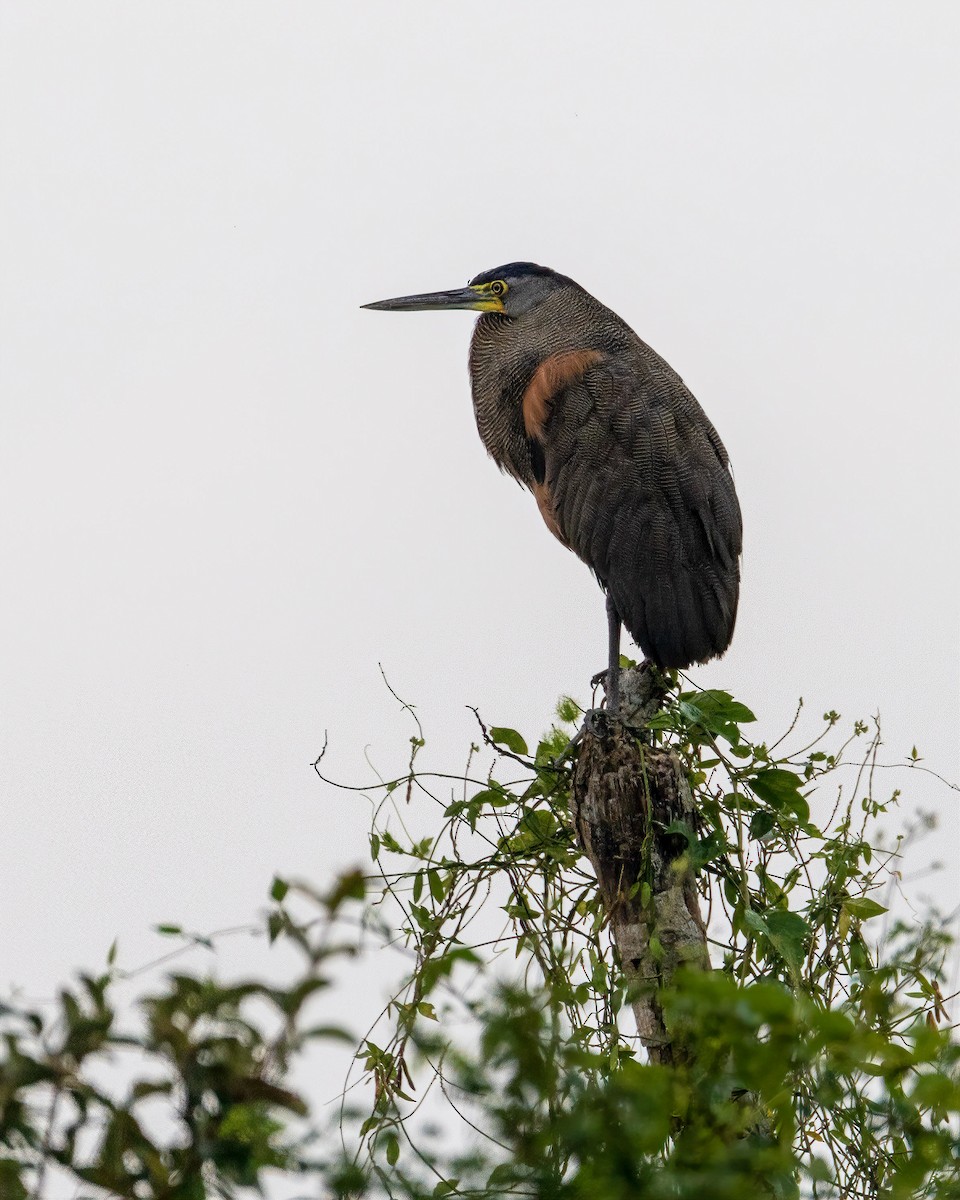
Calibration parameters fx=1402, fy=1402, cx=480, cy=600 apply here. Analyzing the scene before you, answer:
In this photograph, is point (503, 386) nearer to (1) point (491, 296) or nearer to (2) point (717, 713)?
(1) point (491, 296)

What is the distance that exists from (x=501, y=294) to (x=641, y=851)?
306 centimetres

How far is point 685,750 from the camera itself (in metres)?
3.68

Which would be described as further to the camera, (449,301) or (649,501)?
(449,301)

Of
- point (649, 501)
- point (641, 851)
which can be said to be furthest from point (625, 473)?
point (641, 851)

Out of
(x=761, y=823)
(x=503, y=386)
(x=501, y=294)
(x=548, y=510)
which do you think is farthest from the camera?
(x=501, y=294)

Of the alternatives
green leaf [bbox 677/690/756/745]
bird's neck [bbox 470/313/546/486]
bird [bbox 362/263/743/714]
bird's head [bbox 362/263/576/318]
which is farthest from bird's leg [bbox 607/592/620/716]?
bird's head [bbox 362/263/576/318]

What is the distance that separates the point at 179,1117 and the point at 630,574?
3.57m

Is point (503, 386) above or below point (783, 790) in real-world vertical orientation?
above

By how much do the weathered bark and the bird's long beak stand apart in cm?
271

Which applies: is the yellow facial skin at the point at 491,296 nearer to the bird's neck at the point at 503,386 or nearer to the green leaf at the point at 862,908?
the bird's neck at the point at 503,386

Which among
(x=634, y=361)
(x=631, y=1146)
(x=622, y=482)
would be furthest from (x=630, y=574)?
(x=631, y=1146)

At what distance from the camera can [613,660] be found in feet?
14.5

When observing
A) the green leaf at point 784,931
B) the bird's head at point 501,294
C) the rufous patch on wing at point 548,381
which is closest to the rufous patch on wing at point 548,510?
the rufous patch on wing at point 548,381

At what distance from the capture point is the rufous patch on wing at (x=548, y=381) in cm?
496
